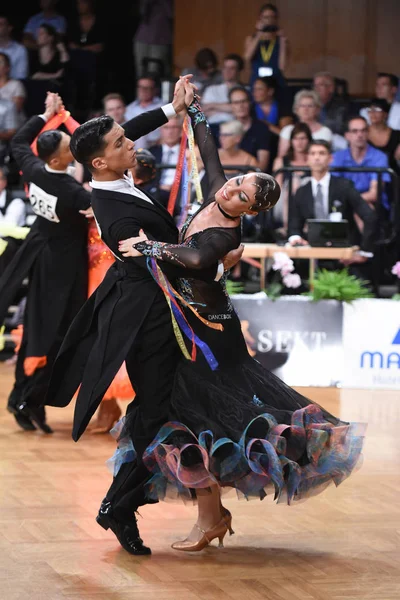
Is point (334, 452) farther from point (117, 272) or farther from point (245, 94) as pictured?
point (245, 94)

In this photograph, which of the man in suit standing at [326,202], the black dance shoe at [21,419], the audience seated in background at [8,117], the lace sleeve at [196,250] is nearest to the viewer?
the lace sleeve at [196,250]

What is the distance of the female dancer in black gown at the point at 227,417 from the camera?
Result: 3613 mm

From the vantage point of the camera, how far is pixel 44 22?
35.2ft

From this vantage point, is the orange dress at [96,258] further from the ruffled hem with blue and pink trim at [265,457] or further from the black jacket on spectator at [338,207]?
the black jacket on spectator at [338,207]

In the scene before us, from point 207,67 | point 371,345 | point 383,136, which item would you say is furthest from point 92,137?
point 207,67

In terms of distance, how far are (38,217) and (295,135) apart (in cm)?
296

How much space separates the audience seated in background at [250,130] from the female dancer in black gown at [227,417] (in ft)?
16.2

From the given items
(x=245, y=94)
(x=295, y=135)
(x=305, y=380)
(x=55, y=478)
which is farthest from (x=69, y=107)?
(x=55, y=478)

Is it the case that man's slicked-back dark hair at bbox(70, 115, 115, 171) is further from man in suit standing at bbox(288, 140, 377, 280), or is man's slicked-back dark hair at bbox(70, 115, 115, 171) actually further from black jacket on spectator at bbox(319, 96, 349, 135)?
black jacket on spectator at bbox(319, 96, 349, 135)

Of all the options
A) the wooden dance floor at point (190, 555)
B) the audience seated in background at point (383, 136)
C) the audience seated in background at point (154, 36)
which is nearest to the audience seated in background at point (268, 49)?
the audience seated in background at point (383, 136)

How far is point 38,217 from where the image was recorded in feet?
19.6

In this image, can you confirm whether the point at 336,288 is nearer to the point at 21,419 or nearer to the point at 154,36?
the point at 21,419

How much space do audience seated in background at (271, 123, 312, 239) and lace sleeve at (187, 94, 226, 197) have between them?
4100 mm

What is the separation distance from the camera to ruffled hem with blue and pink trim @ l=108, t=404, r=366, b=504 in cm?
361
